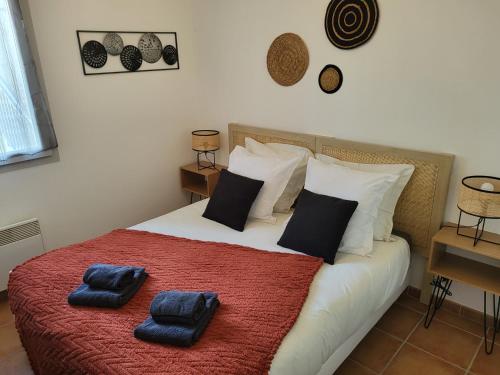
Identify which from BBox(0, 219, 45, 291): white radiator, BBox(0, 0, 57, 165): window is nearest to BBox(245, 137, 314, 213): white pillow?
BBox(0, 0, 57, 165): window

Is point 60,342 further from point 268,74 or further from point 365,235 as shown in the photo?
point 268,74

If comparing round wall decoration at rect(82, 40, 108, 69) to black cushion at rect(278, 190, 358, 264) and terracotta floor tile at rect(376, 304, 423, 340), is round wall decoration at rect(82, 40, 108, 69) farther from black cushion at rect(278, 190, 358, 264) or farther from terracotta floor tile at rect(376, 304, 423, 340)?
terracotta floor tile at rect(376, 304, 423, 340)

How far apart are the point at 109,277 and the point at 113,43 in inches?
76.6

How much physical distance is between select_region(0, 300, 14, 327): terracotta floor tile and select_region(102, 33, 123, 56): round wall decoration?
6.58 feet

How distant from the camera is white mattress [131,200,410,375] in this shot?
152 centimetres

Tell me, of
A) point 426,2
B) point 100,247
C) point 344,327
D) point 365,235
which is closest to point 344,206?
point 365,235

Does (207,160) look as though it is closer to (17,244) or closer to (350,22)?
(17,244)

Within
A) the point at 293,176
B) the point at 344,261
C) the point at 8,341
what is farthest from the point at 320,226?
the point at 8,341

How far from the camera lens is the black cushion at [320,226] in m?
2.05

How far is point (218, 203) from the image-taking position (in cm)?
258

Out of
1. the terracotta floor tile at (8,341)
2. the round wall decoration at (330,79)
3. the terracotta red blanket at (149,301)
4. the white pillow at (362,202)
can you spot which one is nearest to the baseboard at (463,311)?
the white pillow at (362,202)

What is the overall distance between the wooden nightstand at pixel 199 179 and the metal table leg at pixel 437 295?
1908 millimetres

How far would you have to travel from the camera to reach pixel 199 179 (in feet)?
12.1

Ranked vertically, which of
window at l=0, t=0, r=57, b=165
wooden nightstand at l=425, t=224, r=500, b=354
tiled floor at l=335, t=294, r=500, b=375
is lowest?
tiled floor at l=335, t=294, r=500, b=375
